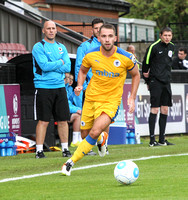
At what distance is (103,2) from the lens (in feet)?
105

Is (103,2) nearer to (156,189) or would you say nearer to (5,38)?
(5,38)

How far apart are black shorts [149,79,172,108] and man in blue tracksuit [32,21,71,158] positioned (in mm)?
2793

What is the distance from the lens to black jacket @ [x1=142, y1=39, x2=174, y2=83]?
1343 cm

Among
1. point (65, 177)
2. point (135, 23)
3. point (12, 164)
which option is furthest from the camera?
point (135, 23)

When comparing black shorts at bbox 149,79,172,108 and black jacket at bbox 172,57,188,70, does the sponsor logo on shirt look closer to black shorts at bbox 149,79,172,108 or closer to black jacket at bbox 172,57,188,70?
black shorts at bbox 149,79,172,108

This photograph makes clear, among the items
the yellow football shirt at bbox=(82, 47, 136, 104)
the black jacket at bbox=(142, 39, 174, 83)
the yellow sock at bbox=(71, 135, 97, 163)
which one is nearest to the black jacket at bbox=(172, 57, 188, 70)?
the black jacket at bbox=(142, 39, 174, 83)

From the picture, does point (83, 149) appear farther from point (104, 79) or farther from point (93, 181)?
point (104, 79)

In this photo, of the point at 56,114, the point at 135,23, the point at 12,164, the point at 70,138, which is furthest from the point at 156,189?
the point at 135,23

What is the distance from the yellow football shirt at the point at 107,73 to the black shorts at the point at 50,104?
2.01 m

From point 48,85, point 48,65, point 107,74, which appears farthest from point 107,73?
point 48,85

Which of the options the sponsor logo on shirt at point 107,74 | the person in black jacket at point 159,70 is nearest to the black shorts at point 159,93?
the person in black jacket at point 159,70

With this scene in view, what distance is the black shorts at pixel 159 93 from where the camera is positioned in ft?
44.0

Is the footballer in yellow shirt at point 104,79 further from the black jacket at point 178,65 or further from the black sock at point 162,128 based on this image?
the black jacket at point 178,65

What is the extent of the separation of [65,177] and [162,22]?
141 ft
